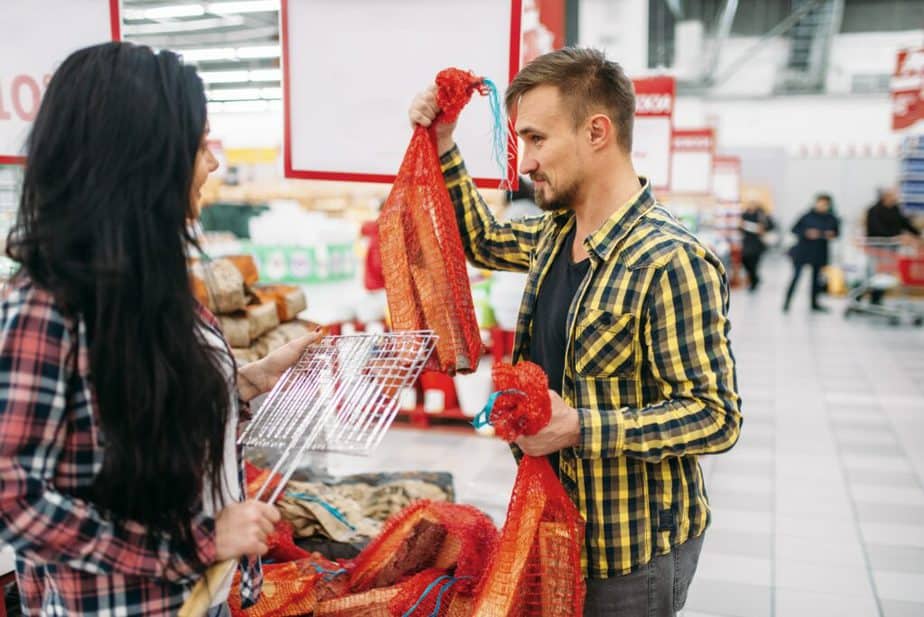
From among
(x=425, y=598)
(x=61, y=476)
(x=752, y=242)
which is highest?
(x=61, y=476)

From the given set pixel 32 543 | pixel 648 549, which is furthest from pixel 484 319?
pixel 32 543

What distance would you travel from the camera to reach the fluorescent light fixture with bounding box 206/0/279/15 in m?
2.92

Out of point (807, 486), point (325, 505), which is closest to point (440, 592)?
A: point (325, 505)

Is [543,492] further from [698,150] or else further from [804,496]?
[698,150]

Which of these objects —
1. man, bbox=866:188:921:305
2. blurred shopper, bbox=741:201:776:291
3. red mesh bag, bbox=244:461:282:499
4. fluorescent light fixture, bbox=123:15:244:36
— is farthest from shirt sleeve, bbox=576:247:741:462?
blurred shopper, bbox=741:201:776:291

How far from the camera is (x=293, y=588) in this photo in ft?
7.18

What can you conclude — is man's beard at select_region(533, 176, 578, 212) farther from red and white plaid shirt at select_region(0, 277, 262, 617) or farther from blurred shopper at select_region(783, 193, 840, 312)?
blurred shopper at select_region(783, 193, 840, 312)

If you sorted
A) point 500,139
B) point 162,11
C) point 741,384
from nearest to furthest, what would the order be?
point 500,139 < point 162,11 < point 741,384

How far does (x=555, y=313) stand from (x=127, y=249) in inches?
37.9

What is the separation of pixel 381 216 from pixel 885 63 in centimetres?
2352

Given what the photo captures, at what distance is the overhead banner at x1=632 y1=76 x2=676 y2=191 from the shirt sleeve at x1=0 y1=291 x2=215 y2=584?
5808 mm

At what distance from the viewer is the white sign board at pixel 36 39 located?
2631mm

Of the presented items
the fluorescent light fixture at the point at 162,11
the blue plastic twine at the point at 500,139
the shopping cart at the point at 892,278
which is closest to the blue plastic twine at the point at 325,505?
the blue plastic twine at the point at 500,139

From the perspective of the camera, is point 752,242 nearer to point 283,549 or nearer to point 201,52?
point 201,52
